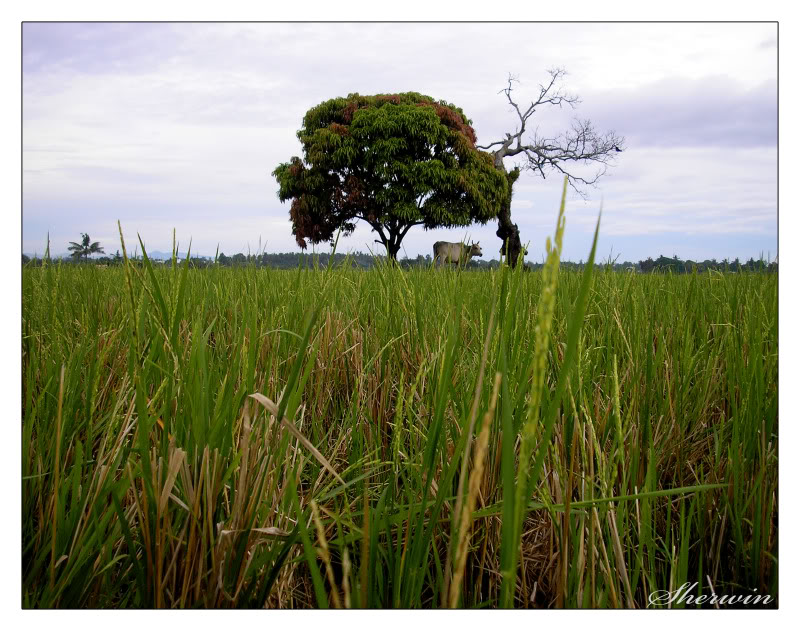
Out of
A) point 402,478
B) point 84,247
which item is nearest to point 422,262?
point 84,247

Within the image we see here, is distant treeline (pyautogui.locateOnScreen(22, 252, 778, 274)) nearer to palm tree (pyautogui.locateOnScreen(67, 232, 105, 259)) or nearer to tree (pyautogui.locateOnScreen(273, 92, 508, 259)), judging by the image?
palm tree (pyautogui.locateOnScreen(67, 232, 105, 259))

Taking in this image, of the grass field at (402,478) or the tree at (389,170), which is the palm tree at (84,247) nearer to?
the grass field at (402,478)

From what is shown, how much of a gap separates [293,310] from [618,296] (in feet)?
3.86

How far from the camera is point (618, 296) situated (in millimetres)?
1914

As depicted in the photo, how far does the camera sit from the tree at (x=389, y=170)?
46.2 ft

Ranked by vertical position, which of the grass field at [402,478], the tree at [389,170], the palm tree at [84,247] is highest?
the tree at [389,170]

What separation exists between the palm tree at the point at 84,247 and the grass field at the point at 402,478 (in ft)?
0.37

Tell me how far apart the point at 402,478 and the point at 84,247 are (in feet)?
3.83

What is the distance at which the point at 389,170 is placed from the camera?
14.2 m

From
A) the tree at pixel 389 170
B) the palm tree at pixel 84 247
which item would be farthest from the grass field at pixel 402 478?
the tree at pixel 389 170

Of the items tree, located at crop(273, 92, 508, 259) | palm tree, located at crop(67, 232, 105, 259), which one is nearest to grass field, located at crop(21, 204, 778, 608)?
palm tree, located at crop(67, 232, 105, 259)

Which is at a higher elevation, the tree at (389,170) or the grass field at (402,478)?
the tree at (389,170)

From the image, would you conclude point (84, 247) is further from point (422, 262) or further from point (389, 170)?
point (389, 170)
